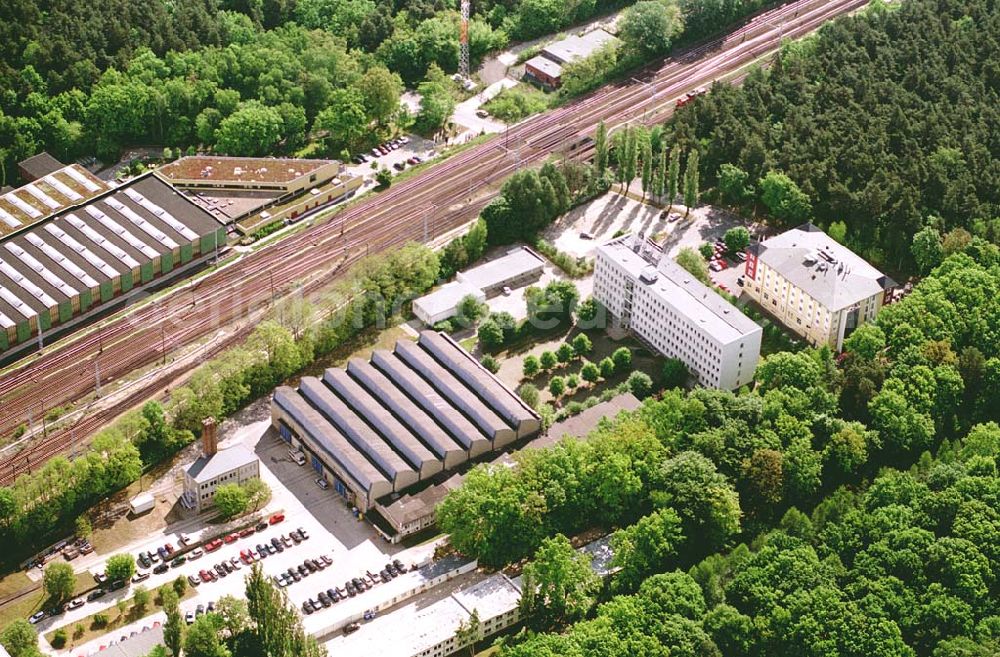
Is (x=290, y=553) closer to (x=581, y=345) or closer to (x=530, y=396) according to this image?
(x=530, y=396)

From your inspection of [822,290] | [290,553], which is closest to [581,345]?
[822,290]

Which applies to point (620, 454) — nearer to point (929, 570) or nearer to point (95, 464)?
point (929, 570)

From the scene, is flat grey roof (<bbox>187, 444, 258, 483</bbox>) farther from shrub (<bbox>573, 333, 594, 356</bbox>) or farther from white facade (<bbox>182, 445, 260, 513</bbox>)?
shrub (<bbox>573, 333, 594, 356</bbox>)

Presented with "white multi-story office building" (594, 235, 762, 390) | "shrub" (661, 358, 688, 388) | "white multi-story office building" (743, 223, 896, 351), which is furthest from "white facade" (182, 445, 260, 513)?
"white multi-story office building" (743, 223, 896, 351)

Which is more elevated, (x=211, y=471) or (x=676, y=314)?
(x=676, y=314)

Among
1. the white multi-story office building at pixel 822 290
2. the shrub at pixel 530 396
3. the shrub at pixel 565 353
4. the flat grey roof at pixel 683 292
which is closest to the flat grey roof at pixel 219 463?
the shrub at pixel 530 396

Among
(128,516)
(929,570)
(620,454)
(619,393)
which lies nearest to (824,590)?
(929,570)
